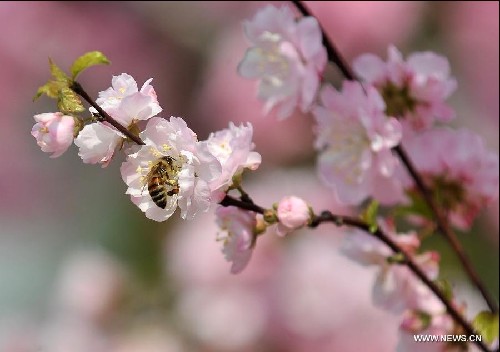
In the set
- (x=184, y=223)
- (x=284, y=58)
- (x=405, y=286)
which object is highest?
(x=284, y=58)

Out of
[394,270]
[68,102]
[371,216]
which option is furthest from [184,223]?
[68,102]

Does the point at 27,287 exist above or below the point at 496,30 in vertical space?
below

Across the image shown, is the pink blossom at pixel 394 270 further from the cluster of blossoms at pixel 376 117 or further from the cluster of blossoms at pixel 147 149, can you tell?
the cluster of blossoms at pixel 147 149

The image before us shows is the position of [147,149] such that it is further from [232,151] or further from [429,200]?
[429,200]

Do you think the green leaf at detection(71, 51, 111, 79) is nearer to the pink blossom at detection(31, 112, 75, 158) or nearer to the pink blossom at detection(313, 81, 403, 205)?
the pink blossom at detection(31, 112, 75, 158)

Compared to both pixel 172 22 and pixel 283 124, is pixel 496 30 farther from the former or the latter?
pixel 172 22

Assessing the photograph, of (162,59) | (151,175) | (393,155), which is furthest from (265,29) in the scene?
(162,59)
